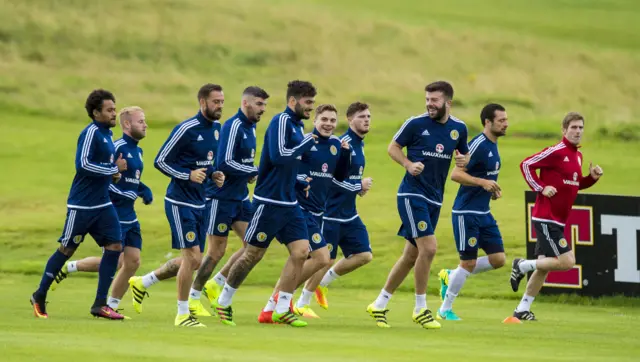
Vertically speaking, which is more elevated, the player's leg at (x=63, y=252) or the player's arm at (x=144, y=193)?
the player's arm at (x=144, y=193)

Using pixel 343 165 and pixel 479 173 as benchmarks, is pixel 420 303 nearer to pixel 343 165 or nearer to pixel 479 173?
pixel 479 173

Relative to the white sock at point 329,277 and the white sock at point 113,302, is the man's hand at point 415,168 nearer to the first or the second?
the white sock at point 329,277

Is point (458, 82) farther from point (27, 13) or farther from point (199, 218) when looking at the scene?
point (199, 218)

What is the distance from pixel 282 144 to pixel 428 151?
5.52 feet

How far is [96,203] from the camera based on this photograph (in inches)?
553

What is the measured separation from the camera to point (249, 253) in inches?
553

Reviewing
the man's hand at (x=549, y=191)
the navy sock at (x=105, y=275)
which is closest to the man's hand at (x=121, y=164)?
the navy sock at (x=105, y=275)

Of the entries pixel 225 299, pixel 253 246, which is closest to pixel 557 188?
pixel 253 246

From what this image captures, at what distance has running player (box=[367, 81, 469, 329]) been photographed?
1437cm

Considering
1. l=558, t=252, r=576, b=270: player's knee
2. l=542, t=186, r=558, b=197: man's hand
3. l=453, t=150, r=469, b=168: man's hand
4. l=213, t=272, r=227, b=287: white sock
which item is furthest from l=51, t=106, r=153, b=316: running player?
l=558, t=252, r=576, b=270: player's knee

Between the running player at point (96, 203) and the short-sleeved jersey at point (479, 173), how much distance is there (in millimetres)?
3748

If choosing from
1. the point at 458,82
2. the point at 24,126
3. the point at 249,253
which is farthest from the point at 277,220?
the point at 458,82

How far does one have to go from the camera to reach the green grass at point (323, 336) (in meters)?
11.2

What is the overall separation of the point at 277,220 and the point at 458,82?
40.6m
